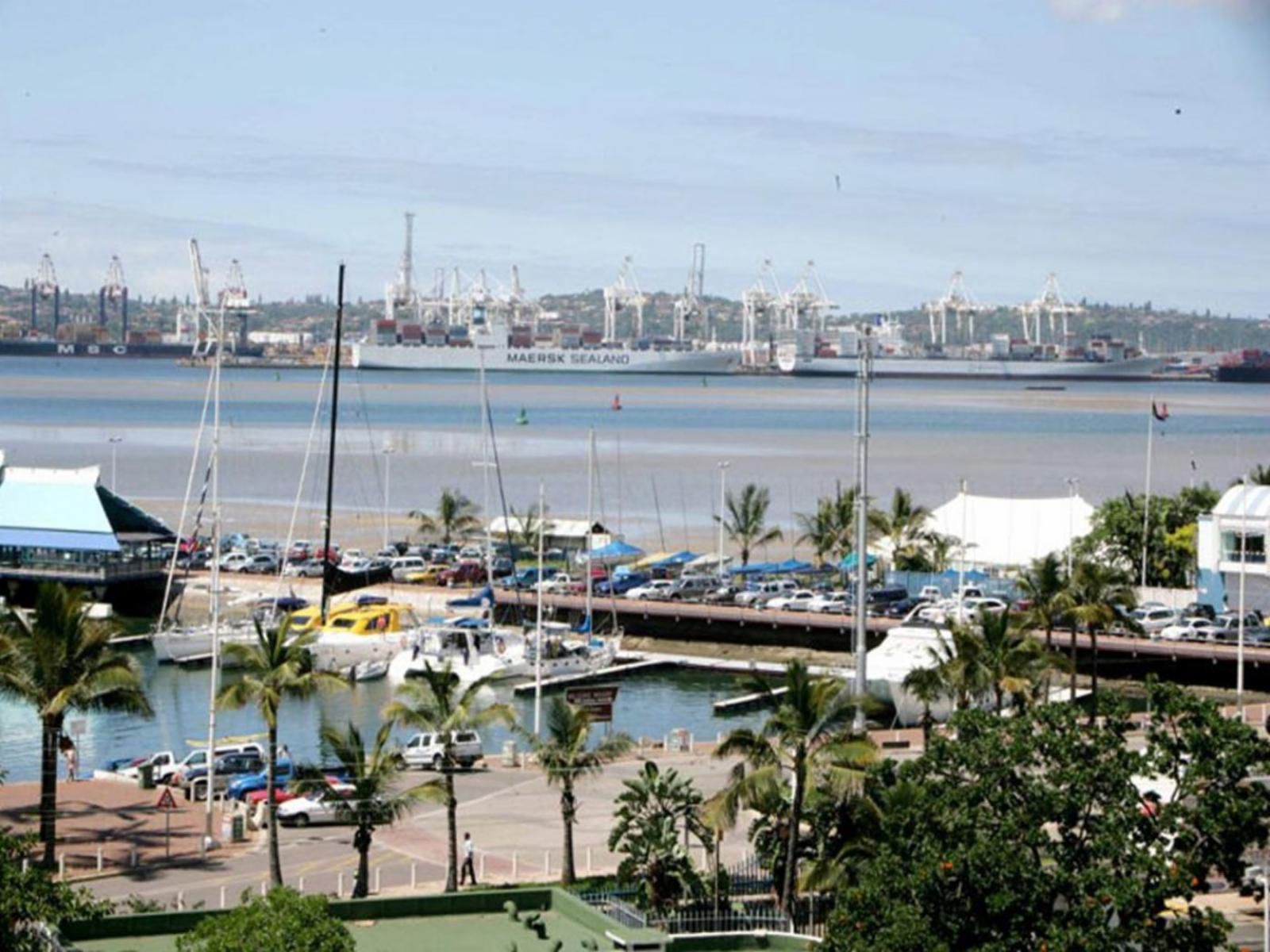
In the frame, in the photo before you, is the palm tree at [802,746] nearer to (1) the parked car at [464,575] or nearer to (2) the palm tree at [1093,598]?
(2) the palm tree at [1093,598]

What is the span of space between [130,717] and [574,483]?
53528mm

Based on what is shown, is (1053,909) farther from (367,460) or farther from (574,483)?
(367,460)

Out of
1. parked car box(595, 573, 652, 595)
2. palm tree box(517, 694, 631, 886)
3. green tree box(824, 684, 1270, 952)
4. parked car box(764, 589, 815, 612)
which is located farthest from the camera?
parked car box(595, 573, 652, 595)

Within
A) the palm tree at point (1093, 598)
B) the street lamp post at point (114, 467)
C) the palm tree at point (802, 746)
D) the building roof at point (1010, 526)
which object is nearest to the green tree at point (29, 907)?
the palm tree at point (802, 746)

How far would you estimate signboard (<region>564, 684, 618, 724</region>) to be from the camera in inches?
1136

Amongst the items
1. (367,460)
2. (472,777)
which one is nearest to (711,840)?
(472,777)

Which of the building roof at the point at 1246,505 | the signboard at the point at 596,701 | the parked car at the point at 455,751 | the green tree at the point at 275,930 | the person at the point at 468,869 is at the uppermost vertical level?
the building roof at the point at 1246,505

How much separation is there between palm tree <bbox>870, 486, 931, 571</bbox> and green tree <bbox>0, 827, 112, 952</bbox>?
117ft

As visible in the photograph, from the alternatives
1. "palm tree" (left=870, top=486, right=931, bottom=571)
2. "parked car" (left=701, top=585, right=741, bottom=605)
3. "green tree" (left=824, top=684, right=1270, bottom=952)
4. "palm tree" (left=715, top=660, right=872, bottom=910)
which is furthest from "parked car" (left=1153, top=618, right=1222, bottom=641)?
"green tree" (left=824, top=684, right=1270, bottom=952)

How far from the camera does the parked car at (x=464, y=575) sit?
53.7 m

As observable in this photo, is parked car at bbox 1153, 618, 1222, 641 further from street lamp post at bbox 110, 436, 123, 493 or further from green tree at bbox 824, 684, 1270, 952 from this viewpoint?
street lamp post at bbox 110, 436, 123, 493

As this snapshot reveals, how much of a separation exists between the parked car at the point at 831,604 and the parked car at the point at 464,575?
9.80 metres

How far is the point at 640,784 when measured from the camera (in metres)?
21.5

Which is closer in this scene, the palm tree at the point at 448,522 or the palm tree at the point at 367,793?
the palm tree at the point at 367,793
